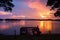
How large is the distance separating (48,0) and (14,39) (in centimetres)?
835

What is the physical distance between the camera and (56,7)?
31688mm

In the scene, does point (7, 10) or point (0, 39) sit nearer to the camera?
point (0, 39)

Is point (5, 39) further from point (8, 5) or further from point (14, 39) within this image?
point (8, 5)

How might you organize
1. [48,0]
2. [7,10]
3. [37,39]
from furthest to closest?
[48,0] < [7,10] < [37,39]

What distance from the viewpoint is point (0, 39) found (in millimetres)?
26875

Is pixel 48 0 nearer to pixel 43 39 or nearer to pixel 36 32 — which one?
pixel 36 32

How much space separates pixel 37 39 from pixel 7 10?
22.2ft

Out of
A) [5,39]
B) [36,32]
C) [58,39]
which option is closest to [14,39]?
[5,39]

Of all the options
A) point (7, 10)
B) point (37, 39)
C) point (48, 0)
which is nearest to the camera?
point (37, 39)

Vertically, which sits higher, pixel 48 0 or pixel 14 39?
pixel 48 0

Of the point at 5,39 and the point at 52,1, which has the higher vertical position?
the point at 52,1

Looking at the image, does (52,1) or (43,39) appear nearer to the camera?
(43,39)

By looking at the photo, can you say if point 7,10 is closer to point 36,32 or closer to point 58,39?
point 36,32

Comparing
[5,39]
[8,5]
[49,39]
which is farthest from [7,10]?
[49,39]
